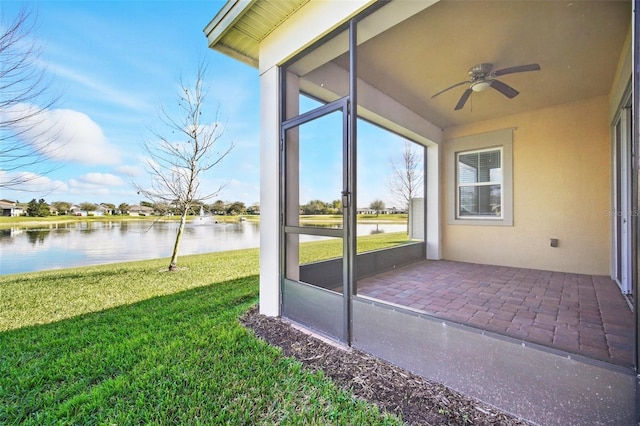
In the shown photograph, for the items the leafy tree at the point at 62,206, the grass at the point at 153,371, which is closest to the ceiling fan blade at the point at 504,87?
the grass at the point at 153,371

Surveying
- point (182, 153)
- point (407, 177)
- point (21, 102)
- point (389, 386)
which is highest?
point (21, 102)

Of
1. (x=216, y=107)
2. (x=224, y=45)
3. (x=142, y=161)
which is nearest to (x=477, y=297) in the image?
(x=224, y=45)

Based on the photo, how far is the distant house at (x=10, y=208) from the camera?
232 inches

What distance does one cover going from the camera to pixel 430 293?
3.63m

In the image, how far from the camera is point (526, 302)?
3.20m

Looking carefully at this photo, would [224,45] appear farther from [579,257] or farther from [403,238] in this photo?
[579,257]

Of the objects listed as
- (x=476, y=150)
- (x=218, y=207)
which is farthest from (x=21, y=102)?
(x=476, y=150)

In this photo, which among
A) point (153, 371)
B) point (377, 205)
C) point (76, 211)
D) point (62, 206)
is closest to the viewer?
point (153, 371)

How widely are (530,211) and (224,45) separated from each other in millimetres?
5772

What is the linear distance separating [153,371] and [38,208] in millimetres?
8192

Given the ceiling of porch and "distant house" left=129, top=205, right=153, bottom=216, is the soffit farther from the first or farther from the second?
"distant house" left=129, top=205, right=153, bottom=216

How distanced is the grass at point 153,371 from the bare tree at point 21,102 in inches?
104

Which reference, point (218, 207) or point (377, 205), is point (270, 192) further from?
point (218, 207)

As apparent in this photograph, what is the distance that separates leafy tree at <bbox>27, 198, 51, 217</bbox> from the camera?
269 inches
